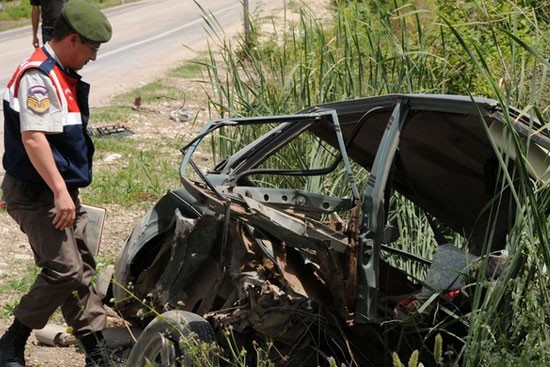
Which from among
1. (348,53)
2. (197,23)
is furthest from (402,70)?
(197,23)

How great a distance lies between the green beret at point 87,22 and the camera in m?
4.75

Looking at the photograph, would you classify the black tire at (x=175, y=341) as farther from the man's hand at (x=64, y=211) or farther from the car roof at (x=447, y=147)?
the car roof at (x=447, y=147)

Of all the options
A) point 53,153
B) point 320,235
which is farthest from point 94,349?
point 320,235

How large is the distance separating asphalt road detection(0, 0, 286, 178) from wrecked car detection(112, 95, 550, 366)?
5734mm

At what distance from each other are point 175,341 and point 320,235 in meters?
0.83

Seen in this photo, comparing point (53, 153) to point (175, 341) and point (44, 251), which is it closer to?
point (44, 251)

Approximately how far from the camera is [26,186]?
16.0ft

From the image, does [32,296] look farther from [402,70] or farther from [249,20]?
[249,20]

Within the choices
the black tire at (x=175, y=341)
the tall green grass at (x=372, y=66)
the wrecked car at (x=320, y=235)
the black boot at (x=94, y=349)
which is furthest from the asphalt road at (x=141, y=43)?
the black tire at (x=175, y=341)

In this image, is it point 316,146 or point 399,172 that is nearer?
point 399,172

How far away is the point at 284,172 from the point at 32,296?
1365 mm

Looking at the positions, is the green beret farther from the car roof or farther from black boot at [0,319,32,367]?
black boot at [0,319,32,367]

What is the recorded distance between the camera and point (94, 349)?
5.25m

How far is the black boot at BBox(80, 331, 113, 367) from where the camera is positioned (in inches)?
204
